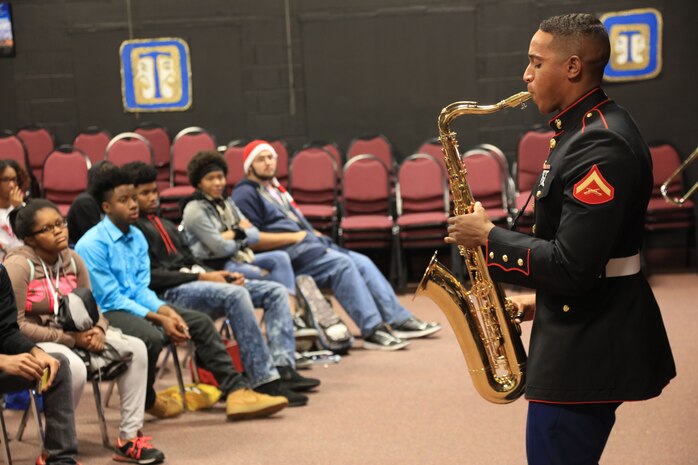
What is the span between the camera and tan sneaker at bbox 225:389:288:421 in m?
4.83

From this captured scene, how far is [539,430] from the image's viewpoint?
227 centimetres

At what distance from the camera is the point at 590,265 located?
2.13 m

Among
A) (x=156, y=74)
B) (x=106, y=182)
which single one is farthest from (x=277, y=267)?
(x=156, y=74)

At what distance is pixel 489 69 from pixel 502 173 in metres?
1.51

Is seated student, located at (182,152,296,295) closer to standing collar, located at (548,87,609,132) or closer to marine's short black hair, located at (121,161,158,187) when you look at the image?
marine's short black hair, located at (121,161,158,187)

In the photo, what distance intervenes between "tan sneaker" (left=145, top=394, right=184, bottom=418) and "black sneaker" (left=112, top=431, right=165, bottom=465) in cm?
60

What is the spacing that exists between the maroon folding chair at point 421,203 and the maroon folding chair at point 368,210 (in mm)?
103

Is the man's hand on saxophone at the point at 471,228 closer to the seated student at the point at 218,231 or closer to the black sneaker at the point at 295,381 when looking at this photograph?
the black sneaker at the point at 295,381

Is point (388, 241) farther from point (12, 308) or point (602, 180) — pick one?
point (602, 180)

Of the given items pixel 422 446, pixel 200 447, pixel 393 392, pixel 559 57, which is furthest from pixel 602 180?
pixel 393 392

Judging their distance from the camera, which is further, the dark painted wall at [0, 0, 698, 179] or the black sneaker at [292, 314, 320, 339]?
the dark painted wall at [0, 0, 698, 179]

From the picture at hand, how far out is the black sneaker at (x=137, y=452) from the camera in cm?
424

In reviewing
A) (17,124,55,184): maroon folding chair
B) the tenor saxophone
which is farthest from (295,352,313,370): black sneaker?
(17,124,55,184): maroon folding chair

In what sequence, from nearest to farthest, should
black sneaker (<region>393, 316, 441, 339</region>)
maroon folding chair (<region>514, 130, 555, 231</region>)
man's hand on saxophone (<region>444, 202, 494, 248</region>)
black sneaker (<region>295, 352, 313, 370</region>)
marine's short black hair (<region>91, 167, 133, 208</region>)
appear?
man's hand on saxophone (<region>444, 202, 494, 248</region>) → marine's short black hair (<region>91, 167, 133, 208</region>) → black sneaker (<region>295, 352, 313, 370</region>) → black sneaker (<region>393, 316, 441, 339</region>) → maroon folding chair (<region>514, 130, 555, 231</region>)
